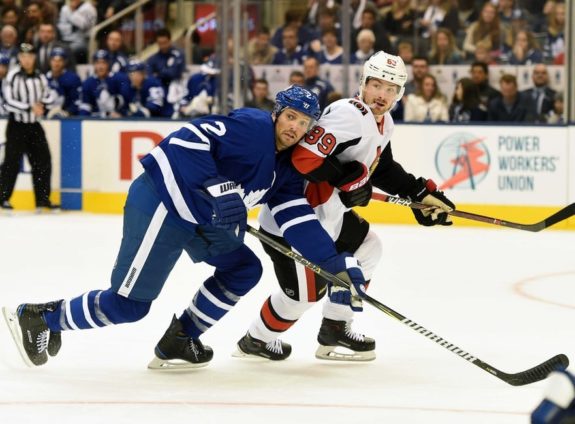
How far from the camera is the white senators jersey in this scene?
394 centimetres

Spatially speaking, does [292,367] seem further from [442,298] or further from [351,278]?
[442,298]

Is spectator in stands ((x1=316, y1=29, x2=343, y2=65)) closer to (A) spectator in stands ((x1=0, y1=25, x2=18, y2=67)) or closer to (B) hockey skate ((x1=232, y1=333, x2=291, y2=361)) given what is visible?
(A) spectator in stands ((x1=0, y1=25, x2=18, y2=67))

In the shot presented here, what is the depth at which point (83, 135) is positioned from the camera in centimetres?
905

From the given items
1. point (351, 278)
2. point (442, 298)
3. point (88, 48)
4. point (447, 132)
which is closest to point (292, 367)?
point (351, 278)

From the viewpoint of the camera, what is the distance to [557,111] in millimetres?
8398

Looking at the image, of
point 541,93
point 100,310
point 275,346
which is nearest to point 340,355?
point 275,346

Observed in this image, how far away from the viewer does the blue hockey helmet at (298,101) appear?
3.82 metres

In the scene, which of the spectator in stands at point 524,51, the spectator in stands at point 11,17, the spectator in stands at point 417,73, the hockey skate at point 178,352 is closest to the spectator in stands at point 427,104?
the spectator in stands at point 417,73

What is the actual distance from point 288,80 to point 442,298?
3.94 m

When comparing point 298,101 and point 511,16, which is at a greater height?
point 511,16

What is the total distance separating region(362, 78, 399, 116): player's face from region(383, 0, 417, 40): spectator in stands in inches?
206

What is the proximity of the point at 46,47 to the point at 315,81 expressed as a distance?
2504 millimetres

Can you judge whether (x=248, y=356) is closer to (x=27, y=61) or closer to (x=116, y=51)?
(x=27, y=61)

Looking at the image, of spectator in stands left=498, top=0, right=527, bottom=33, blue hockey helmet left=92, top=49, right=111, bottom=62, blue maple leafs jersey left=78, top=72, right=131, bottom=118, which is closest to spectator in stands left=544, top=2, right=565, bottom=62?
spectator in stands left=498, top=0, right=527, bottom=33
